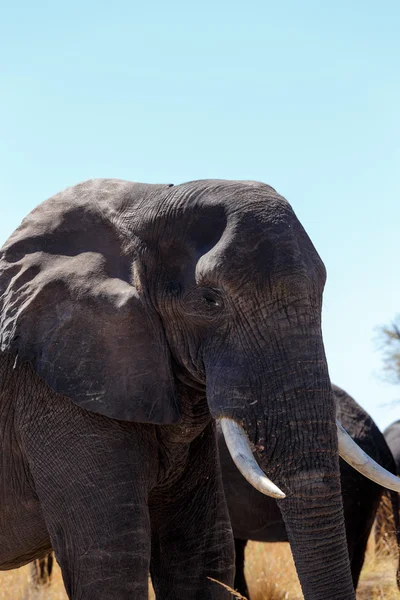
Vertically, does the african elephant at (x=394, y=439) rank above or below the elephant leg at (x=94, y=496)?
below

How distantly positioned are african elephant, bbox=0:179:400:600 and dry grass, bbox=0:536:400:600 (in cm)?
318

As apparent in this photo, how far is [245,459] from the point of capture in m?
4.92

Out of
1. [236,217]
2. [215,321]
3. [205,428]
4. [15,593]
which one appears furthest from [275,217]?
[15,593]

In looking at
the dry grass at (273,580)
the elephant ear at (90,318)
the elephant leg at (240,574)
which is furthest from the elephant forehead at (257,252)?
the elephant leg at (240,574)

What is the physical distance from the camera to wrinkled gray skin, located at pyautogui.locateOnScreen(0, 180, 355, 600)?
5.05 m

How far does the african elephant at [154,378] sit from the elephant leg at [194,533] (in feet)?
0.04

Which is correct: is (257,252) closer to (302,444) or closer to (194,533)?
(302,444)

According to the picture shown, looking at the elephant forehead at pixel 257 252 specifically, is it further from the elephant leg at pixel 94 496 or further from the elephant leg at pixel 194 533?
the elephant leg at pixel 194 533

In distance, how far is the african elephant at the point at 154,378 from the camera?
5047mm

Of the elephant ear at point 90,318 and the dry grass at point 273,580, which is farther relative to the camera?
the dry grass at point 273,580

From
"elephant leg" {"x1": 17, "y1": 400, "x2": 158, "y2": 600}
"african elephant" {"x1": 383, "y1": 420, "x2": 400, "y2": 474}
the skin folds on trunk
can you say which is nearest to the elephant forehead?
the skin folds on trunk

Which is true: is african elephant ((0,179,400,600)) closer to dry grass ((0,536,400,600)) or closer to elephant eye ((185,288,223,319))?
elephant eye ((185,288,223,319))

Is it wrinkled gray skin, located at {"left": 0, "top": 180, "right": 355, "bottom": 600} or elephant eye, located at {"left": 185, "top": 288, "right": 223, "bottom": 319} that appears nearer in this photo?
wrinkled gray skin, located at {"left": 0, "top": 180, "right": 355, "bottom": 600}

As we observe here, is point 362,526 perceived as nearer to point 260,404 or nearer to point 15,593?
point 15,593
